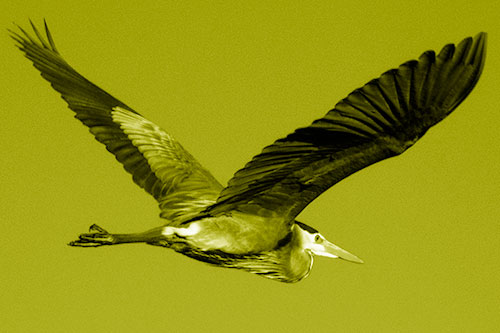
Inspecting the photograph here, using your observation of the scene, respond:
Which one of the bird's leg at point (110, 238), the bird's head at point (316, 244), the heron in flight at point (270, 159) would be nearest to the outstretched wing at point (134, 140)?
the heron in flight at point (270, 159)

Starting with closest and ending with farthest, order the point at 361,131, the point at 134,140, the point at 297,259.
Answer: the point at 361,131
the point at 297,259
the point at 134,140

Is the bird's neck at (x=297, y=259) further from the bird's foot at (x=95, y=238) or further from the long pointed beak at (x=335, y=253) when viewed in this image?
the bird's foot at (x=95, y=238)

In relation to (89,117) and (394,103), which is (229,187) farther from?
(89,117)

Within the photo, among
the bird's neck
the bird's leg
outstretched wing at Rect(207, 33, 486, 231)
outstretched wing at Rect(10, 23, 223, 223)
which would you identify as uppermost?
outstretched wing at Rect(10, 23, 223, 223)

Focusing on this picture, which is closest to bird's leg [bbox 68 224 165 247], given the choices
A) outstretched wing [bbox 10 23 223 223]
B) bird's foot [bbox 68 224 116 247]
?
bird's foot [bbox 68 224 116 247]

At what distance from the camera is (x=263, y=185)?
153cm

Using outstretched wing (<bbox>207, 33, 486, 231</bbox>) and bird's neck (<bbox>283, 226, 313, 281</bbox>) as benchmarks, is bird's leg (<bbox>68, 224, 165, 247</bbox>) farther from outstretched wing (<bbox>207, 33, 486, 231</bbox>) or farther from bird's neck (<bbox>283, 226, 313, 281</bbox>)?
bird's neck (<bbox>283, 226, 313, 281</bbox>)

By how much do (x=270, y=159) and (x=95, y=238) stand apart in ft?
1.49

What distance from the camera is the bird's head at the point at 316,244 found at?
1.69 m

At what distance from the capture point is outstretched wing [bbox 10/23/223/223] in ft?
6.10

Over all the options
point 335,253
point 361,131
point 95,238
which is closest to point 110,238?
point 95,238

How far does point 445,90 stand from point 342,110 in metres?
0.17

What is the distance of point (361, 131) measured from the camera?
4.51ft

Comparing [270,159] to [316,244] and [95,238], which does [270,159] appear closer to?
[316,244]
